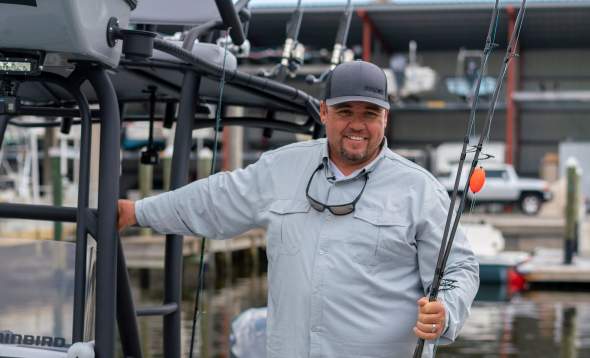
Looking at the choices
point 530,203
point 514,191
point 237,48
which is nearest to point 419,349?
point 237,48

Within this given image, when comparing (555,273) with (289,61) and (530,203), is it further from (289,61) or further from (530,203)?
(289,61)

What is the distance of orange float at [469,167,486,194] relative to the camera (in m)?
3.08

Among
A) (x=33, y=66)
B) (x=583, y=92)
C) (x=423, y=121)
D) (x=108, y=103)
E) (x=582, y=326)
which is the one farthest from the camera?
(x=423, y=121)

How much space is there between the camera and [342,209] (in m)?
3.10

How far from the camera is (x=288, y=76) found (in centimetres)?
522

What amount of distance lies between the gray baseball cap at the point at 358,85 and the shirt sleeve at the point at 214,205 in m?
0.33

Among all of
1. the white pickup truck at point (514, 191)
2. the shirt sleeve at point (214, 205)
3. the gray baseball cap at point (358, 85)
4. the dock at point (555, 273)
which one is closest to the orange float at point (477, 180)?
the gray baseball cap at point (358, 85)

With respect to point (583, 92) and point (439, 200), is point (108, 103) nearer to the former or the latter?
point (439, 200)

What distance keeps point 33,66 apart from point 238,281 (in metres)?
19.8

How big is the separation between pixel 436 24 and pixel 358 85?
3529 cm

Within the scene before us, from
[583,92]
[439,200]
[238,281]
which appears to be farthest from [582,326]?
[583,92]

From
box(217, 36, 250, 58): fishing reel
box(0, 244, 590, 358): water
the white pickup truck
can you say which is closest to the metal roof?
the white pickup truck

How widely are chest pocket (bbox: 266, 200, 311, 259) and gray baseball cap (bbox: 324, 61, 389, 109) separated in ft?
0.98

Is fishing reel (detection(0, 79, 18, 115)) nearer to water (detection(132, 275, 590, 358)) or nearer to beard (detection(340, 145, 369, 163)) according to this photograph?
beard (detection(340, 145, 369, 163))
